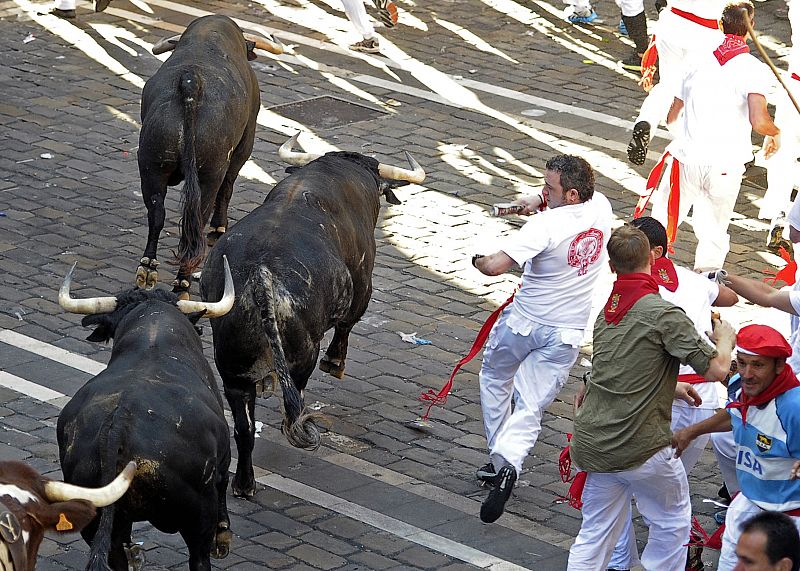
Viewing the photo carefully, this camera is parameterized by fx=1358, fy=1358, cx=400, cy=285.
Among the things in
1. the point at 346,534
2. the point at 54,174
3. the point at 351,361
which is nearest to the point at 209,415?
the point at 346,534

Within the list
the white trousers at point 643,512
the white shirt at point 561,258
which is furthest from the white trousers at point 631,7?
the white trousers at point 643,512

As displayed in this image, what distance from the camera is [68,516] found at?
525 centimetres

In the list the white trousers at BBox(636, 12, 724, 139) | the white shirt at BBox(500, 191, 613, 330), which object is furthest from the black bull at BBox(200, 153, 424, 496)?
the white trousers at BBox(636, 12, 724, 139)

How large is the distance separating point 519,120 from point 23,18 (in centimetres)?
696

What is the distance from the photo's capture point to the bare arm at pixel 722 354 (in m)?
6.50

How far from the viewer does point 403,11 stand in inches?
732

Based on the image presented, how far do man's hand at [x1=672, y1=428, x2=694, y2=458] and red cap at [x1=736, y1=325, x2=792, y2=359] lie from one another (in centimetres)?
65

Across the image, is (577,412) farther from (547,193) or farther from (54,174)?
(54,174)

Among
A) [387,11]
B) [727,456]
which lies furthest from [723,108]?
[387,11]

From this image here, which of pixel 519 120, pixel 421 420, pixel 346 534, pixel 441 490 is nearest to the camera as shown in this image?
pixel 346 534

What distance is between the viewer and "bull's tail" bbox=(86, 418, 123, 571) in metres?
6.08

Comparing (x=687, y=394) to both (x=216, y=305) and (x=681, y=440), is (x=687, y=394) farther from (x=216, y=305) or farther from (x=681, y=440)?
(x=216, y=305)

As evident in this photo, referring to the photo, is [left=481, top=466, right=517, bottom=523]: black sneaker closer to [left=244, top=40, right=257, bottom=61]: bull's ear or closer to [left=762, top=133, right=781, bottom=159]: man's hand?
[left=762, top=133, right=781, bottom=159]: man's hand

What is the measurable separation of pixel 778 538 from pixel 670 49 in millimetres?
9047
